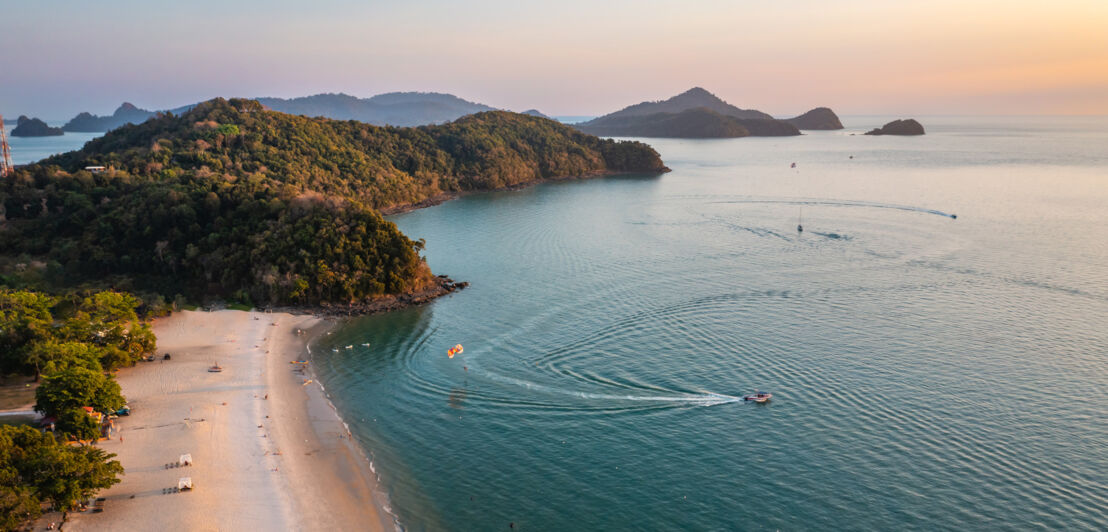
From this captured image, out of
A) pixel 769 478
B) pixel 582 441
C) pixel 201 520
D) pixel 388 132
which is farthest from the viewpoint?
pixel 388 132

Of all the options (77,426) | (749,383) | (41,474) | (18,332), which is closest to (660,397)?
(749,383)

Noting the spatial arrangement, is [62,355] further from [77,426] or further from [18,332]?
[77,426]

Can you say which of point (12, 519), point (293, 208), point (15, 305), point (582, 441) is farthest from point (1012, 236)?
point (15, 305)

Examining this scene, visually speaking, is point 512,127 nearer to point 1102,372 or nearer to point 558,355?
point 558,355

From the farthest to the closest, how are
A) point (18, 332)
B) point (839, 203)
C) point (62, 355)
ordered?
1. point (839, 203)
2. point (18, 332)
3. point (62, 355)

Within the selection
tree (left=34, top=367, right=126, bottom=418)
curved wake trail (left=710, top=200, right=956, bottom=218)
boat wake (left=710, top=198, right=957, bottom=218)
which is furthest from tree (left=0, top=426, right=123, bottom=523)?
curved wake trail (left=710, top=200, right=956, bottom=218)

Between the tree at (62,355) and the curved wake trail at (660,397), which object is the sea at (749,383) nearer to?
the curved wake trail at (660,397)
